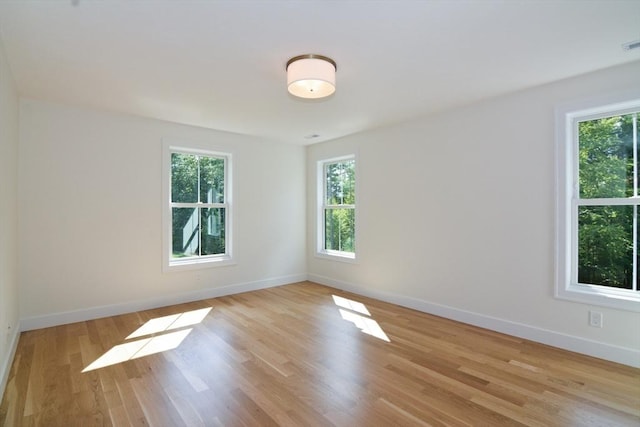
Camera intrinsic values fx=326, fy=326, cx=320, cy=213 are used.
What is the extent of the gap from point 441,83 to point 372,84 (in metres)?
0.65

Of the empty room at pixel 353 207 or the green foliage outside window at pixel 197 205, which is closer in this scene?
the empty room at pixel 353 207

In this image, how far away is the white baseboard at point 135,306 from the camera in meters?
3.53

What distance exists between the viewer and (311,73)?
2.43 m

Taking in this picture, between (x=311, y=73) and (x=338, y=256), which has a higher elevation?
(x=311, y=73)

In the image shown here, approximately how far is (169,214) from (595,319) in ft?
15.7

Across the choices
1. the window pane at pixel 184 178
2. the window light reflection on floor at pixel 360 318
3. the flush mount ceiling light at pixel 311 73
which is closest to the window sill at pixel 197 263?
the window pane at pixel 184 178

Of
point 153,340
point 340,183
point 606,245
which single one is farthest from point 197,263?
point 606,245

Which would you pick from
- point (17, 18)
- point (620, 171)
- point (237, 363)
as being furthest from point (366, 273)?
point (17, 18)

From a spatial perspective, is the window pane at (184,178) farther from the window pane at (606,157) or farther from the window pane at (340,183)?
the window pane at (606,157)

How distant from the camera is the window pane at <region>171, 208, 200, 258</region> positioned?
4.55 m

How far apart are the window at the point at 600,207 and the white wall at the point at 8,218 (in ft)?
15.1

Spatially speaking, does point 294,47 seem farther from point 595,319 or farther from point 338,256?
point 338,256

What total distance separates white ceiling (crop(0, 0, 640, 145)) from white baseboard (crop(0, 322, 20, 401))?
233cm

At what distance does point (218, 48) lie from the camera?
2.40m
